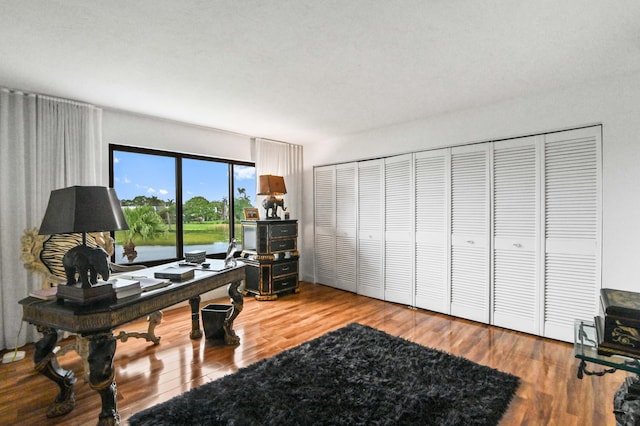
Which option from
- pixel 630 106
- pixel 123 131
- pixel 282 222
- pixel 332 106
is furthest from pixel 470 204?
pixel 123 131

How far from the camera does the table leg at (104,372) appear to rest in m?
1.74

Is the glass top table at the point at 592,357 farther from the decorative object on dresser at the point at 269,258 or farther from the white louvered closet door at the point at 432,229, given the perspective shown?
the decorative object on dresser at the point at 269,258

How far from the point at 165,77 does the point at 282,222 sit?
258 centimetres

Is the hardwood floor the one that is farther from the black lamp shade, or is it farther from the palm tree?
the black lamp shade

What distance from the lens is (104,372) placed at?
1760mm

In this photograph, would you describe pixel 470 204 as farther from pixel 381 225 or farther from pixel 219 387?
pixel 219 387

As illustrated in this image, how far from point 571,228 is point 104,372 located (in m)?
4.04

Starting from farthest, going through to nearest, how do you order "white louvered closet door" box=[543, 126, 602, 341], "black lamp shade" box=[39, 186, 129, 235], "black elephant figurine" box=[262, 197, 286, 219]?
"black elephant figurine" box=[262, 197, 286, 219] < "white louvered closet door" box=[543, 126, 602, 341] < "black lamp shade" box=[39, 186, 129, 235]

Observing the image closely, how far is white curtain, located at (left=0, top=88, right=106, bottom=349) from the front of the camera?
295 cm

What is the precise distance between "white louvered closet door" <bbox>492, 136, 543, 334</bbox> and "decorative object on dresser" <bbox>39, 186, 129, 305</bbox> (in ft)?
12.2

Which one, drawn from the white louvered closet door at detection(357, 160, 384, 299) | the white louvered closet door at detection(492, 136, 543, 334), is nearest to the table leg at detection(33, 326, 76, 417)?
the white louvered closet door at detection(357, 160, 384, 299)

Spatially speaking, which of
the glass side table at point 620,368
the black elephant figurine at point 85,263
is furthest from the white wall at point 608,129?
the black elephant figurine at point 85,263

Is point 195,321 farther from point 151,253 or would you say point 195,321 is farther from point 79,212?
point 79,212

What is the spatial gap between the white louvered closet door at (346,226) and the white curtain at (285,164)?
34.1 inches
